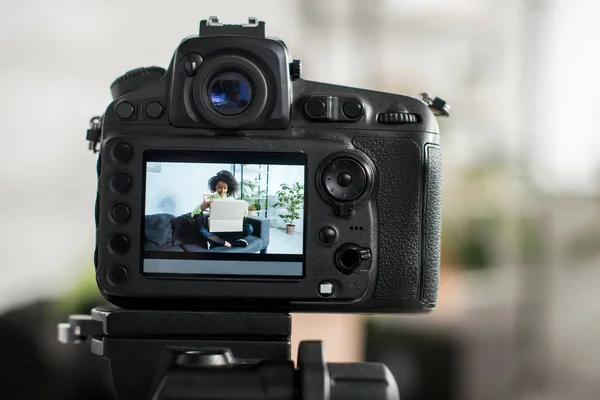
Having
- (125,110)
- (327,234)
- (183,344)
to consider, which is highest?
(125,110)

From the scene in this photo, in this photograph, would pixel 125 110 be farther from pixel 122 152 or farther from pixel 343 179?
pixel 343 179

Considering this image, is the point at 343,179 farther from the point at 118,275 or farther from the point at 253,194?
the point at 118,275

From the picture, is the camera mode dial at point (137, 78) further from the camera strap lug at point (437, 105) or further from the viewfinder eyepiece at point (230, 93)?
the camera strap lug at point (437, 105)

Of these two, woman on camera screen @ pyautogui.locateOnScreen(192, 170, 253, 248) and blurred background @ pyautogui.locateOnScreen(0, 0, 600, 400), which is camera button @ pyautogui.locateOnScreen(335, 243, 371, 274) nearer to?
woman on camera screen @ pyautogui.locateOnScreen(192, 170, 253, 248)

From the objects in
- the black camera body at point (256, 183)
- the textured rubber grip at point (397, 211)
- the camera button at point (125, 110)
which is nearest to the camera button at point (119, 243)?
the black camera body at point (256, 183)

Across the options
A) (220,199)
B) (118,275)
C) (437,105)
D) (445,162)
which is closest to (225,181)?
(220,199)

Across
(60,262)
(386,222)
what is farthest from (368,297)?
(60,262)

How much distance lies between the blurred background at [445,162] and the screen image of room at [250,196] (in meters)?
1.10

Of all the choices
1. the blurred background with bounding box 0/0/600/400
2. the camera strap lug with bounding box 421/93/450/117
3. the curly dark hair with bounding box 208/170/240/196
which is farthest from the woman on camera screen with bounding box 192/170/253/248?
the blurred background with bounding box 0/0/600/400

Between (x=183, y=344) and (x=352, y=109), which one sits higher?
(x=352, y=109)

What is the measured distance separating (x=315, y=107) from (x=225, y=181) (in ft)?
0.35

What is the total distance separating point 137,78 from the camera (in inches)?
26.2

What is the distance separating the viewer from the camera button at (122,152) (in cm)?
63

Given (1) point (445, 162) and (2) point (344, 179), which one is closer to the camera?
(2) point (344, 179)
